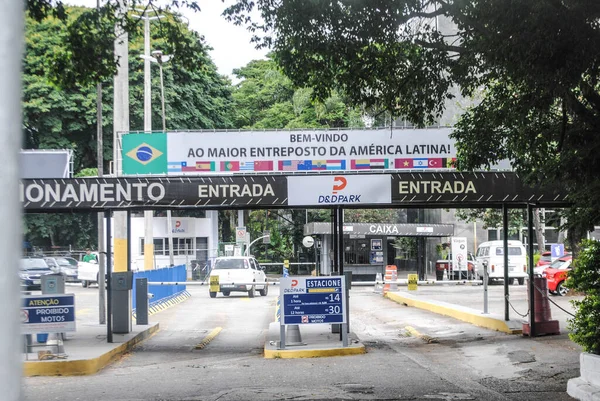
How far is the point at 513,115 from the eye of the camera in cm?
1196

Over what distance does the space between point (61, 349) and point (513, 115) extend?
808 centimetres

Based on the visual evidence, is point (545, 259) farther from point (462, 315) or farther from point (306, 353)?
point (306, 353)

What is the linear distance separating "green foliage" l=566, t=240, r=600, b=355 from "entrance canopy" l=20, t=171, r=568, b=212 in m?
4.76

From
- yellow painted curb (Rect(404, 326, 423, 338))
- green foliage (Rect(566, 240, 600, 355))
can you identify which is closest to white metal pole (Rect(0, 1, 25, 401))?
green foliage (Rect(566, 240, 600, 355))

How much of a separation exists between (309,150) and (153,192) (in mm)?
3364

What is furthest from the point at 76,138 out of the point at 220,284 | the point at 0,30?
the point at 0,30

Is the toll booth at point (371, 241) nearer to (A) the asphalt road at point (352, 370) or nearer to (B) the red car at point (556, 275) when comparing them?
(B) the red car at point (556, 275)

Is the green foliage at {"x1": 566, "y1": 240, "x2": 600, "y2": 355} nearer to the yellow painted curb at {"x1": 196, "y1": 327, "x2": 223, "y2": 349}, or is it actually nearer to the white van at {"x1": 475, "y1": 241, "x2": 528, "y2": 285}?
the yellow painted curb at {"x1": 196, "y1": 327, "x2": 223, "y2": 349}

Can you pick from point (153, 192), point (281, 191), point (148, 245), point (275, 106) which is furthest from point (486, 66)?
point (275, 106)

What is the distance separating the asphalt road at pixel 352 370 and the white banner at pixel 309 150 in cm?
373

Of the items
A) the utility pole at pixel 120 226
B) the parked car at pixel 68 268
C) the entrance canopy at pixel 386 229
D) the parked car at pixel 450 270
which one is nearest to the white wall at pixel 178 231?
the parked car at pixel 68 268

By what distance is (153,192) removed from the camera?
15.1 m

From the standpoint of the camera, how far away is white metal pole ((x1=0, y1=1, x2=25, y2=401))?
2.10 metres

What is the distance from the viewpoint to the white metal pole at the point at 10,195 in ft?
6.88
